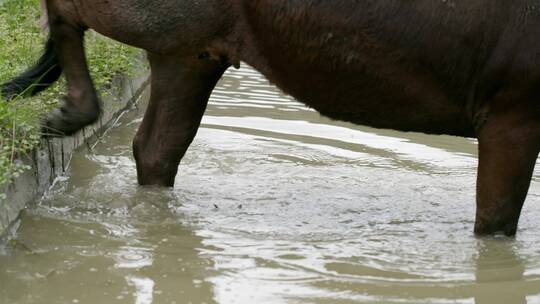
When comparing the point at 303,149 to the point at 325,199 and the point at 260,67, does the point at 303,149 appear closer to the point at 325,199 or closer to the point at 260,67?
the point at 325,199

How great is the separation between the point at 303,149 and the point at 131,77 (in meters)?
1.69

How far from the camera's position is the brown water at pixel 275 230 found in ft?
13.9

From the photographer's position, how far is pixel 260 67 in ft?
16.1

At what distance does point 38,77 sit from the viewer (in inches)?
210

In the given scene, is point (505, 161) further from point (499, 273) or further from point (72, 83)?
point (72, 83)

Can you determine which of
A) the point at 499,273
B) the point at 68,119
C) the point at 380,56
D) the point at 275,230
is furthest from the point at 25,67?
the point at 499,273

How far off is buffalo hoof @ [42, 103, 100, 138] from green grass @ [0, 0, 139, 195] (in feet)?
0.23

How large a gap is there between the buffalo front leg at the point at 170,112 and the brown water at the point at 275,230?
6.0 inches

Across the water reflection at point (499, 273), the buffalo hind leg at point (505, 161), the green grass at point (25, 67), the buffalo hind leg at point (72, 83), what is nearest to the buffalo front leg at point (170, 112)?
the buffalo hind leg at point (72, 83)

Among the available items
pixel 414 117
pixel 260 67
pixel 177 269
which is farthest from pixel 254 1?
pixel 177 269

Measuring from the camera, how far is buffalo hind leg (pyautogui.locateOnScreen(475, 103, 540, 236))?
480 cm

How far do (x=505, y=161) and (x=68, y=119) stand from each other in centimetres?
205

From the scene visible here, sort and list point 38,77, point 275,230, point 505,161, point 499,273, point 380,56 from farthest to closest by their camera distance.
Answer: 1. point 38,77
2. point 275,230
3. point 505,161
4. point 380,56
5. point 499,273

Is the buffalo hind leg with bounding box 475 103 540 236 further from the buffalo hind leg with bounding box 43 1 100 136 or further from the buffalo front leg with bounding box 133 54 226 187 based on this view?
the buffalo hind leg with bounding box 43 1 100 136
